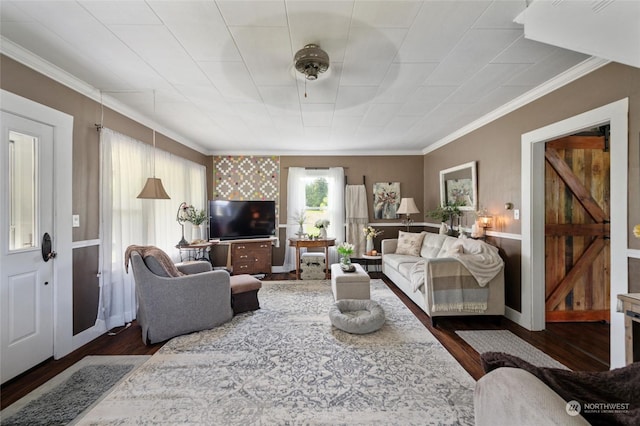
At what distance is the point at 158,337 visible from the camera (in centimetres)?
267

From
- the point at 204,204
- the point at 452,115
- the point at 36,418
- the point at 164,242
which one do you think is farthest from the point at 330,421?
the point at 204,204

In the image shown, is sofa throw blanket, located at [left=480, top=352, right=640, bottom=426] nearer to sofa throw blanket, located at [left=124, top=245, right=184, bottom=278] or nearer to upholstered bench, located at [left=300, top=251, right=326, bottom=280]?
sofa throw blanket, located at [left=124, top=245, right=184, bottom=278]

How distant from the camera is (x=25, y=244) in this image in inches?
88.2

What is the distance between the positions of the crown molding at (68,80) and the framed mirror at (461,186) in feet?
14.4

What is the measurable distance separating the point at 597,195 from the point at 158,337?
5163mm

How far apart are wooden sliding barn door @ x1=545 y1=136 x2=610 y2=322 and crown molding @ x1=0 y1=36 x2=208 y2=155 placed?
480 cm

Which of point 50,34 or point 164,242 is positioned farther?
point 164,242

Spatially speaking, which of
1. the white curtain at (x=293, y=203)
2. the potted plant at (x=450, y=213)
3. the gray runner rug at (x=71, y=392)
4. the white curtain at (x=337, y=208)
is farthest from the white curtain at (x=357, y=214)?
the gray runner rug at (x=71, y=392)

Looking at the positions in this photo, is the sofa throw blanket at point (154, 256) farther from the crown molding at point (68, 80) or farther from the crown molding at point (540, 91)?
the crown molding at point (540, 91)

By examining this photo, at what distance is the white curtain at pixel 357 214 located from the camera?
5.72 m

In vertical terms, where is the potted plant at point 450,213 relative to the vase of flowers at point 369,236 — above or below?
above

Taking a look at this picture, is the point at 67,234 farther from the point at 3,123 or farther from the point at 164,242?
the point at 164,242

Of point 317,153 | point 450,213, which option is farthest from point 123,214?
point 450,213

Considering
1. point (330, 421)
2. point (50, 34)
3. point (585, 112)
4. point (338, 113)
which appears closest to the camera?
point (330, 421)
